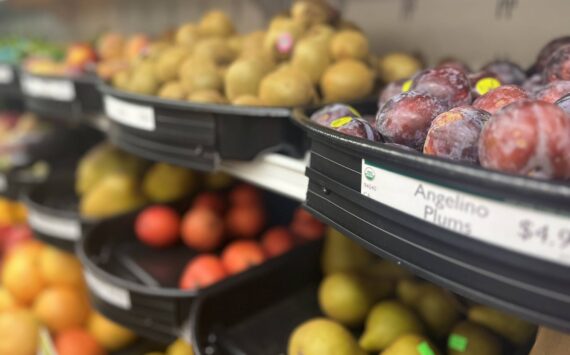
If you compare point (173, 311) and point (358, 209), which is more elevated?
point (358, 209)

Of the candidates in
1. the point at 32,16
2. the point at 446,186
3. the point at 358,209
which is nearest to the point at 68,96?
the point at 358,209

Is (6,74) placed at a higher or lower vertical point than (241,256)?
higher

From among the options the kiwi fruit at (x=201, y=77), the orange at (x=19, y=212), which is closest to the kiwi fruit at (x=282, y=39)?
the kiwi fruit at (x=201, y=77)

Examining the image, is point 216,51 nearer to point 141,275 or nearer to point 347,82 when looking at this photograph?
point 347,82

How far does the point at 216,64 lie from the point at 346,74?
0.32 meters

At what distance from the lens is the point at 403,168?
15.9 inches

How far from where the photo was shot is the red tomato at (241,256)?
37.2 inches

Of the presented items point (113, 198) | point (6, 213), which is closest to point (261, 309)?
point (113, 198)

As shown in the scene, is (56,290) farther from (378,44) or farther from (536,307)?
(536,307)

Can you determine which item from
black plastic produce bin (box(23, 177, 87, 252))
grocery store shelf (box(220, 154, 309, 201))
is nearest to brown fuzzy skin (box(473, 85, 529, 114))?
grocery store shelf (box(220, 154, 309, 201))

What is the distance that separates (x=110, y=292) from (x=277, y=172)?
1.36 ft

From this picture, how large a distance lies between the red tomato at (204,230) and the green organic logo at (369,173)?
25.9 inches

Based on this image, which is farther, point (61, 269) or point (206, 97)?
point (61, 269)

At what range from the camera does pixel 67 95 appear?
1323 mm
